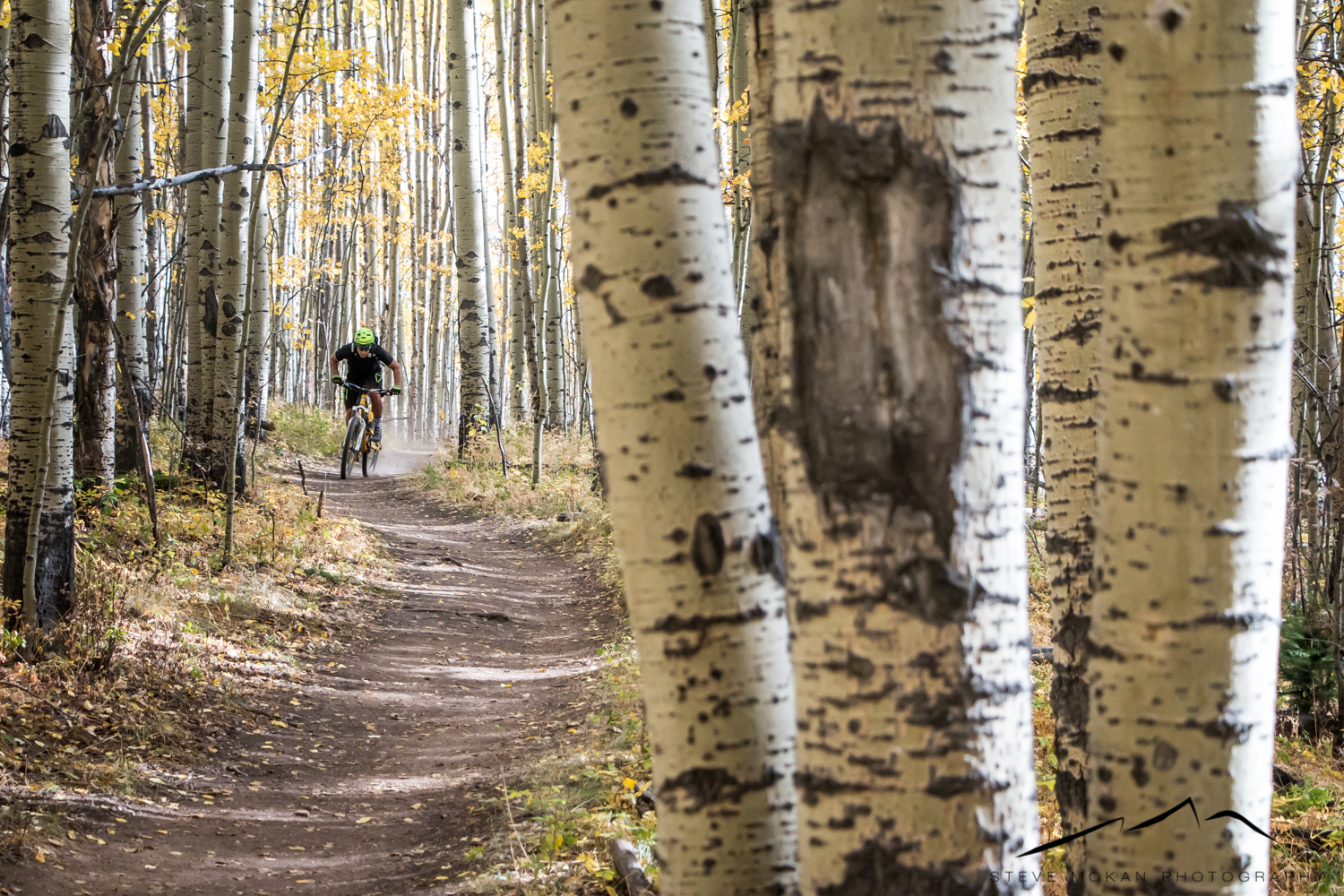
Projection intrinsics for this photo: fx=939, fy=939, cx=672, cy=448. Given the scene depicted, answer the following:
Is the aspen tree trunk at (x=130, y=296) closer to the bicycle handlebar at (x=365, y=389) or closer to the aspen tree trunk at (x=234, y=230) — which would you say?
the aspen tree trunk at (x=234, y=230)

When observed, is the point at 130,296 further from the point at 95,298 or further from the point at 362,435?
the point at 362,435

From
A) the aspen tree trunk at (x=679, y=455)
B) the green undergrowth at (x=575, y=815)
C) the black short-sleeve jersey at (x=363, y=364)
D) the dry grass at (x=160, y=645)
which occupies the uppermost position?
the black short-sleeve jersey at (x=363, y=364)

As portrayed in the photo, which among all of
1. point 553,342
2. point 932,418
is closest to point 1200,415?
point 932,418

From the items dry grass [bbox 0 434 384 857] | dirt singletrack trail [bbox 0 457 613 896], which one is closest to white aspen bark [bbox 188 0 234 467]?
dry grass [bbox 0 434 384 857]

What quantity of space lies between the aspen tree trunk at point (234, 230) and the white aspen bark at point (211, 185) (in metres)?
0.05


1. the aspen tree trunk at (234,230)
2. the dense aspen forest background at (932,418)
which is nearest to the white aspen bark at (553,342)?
the aspen tree trunk at (234,230)

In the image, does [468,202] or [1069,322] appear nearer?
[1069,322]

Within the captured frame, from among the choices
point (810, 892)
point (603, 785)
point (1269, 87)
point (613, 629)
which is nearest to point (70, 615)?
point (603, 785)

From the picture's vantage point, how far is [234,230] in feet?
28.9

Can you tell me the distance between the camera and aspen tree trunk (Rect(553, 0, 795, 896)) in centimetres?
149

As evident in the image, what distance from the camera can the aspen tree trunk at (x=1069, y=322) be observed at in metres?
2.35

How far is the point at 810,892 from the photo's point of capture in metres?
1.28

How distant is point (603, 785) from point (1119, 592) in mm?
3014

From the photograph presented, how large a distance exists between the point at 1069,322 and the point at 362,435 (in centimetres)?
1219
